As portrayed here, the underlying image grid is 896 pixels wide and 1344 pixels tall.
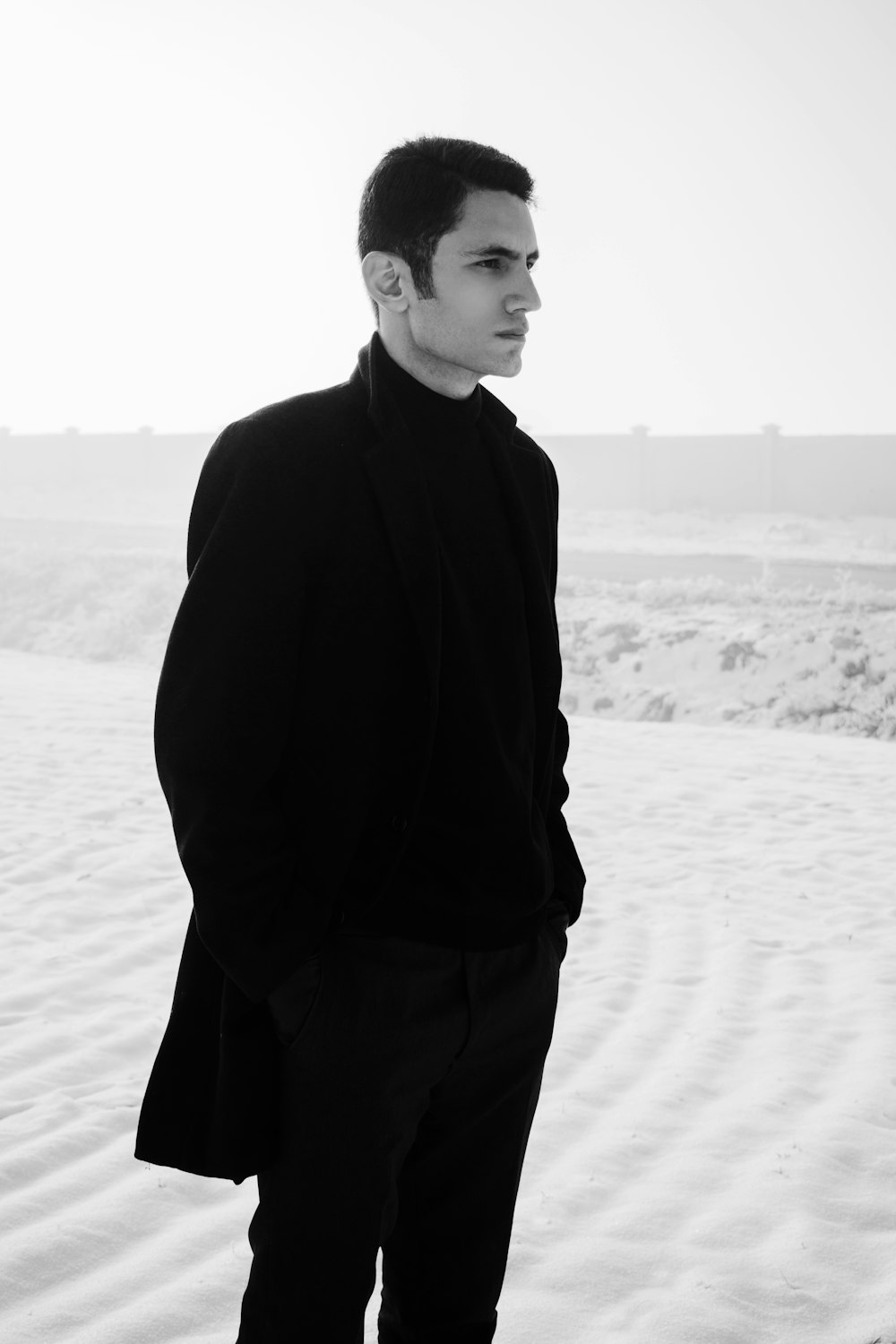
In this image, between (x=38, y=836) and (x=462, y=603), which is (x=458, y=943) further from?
(x=38, y=836)

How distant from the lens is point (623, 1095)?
3.58 metres

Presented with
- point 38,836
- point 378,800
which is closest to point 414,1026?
point 378,800

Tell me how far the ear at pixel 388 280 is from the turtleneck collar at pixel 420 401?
8 cm

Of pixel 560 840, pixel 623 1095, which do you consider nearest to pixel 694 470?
pixel 623 1095

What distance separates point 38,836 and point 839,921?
3.89 meters

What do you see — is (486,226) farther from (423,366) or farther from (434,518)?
(434,518)

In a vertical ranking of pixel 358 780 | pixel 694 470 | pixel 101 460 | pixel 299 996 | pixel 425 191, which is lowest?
pixel 299 996

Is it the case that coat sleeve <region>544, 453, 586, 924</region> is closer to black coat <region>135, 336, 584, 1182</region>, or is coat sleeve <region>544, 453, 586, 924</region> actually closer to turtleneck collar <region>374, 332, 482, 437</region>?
turtleneck collar <region>374, 332, 482, 437</region>

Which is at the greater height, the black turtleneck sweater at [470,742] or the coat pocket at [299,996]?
the black turtleneck sweater at [470,742]

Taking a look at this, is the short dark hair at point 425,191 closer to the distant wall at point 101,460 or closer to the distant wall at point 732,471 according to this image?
the distant wall at point 732,471

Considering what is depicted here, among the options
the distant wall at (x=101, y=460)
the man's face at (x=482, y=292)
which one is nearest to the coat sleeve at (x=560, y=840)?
the man's face at (x=482, y=292)

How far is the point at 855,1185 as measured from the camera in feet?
9.91

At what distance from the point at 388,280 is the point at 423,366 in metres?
0.13

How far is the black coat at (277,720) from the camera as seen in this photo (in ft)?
5.09
